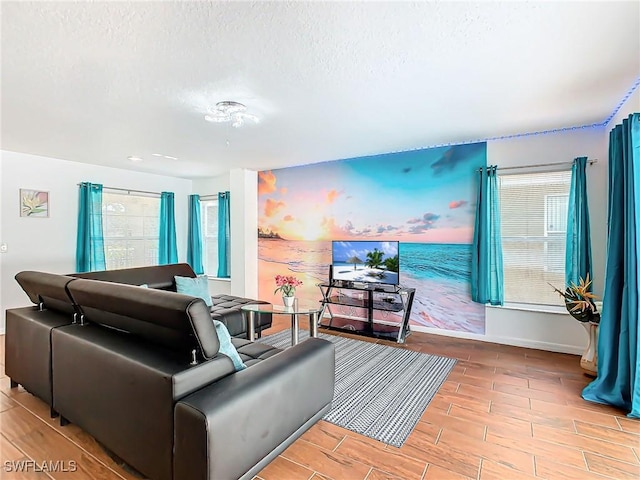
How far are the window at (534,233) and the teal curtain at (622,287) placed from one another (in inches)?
40.8

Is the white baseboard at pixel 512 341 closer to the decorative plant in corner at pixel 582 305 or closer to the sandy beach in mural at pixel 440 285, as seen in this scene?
the sandy beach in mural at pixel 440 285

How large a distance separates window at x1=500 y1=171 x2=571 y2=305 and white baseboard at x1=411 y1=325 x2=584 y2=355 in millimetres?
456

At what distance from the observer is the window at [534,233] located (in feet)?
12.2

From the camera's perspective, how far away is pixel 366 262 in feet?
14.9

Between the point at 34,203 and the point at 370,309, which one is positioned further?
the point at 34,203

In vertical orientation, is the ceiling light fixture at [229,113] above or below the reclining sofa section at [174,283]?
above

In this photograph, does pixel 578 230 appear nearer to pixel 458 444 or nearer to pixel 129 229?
pixel 458 444

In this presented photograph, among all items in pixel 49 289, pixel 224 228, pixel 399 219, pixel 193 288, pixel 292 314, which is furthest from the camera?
pixel 224 228

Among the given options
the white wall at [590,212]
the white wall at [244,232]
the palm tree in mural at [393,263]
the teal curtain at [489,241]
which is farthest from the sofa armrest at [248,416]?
the white wall at [244,232]

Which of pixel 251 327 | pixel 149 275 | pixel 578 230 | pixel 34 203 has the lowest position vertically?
pixel 251 327

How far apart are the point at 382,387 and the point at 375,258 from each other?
1937 mm

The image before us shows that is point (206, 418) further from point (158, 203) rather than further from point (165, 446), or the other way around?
point (158, 203)

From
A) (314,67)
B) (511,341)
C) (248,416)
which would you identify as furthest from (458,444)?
(314,67)

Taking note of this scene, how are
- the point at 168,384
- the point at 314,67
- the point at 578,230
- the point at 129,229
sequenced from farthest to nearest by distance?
the point at 129,229 → the point at 578,230 → the point at 314,67 → the point at 168,384
